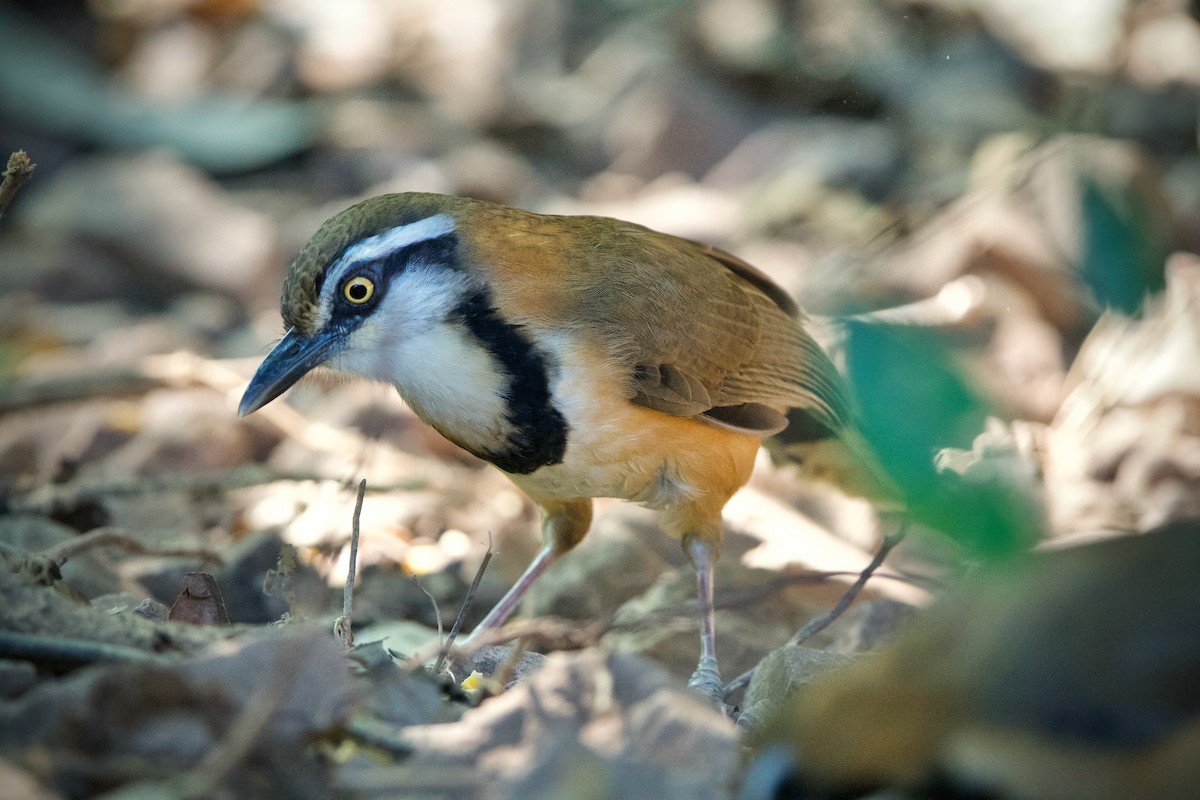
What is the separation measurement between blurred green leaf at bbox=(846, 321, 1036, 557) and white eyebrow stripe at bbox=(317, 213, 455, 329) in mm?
1678

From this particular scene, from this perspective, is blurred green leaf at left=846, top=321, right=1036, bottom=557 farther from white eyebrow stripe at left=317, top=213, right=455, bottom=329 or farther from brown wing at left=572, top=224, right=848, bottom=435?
white eyebrow stripe at left=317, top=213, right=455, bottom=329

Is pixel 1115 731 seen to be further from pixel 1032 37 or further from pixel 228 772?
pixel 1032 37

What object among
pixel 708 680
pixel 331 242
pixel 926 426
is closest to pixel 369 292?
pixel 331 242

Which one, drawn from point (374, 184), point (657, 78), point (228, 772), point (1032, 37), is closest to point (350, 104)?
point (374, 184)

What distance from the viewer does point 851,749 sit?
7.13 ft

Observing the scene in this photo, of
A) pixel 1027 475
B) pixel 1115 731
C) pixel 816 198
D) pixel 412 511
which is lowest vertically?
pixel 412 511

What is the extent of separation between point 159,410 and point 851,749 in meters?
4.95

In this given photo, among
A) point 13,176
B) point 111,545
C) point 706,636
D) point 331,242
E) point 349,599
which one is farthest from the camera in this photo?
point 706,636

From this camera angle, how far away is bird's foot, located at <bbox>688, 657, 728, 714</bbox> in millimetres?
3766

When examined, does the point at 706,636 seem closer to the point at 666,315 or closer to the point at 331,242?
the point at 666,315

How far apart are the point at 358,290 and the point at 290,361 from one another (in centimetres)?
29

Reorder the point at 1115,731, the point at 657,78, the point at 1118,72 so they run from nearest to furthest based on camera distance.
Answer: the point at 1115,731 → the point at 1118,72 → the point at 657,78

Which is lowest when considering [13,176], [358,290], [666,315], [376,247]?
[666,315]

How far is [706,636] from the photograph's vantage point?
394 cm
